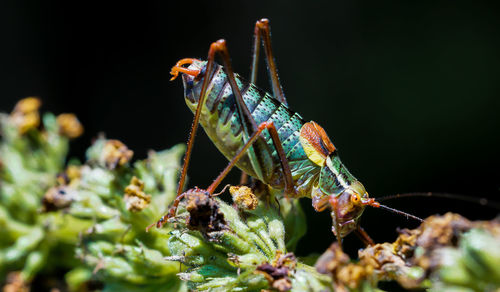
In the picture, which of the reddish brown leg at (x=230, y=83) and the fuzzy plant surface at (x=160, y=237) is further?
the reddish brown leg at (x=230, y=83)

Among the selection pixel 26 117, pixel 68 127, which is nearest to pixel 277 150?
pixel 68 127

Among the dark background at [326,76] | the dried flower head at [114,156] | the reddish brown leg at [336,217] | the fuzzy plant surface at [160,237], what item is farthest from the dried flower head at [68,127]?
the reddish brown leg at [336,217]

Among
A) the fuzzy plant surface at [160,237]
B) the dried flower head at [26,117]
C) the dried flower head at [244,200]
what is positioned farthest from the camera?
the dried flower head at [26,117]

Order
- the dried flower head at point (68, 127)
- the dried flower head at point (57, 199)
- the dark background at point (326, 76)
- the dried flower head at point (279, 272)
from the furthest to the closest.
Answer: the dark background at point (326, 76) < the dried flower head at point (68, 127) < the dried flower head at point (57, 199) < the dried flower head at point (279, 272)

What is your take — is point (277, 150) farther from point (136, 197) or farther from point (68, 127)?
point (68, 127)

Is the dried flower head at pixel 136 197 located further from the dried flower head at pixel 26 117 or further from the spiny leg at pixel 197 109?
the dried flower head at pixel 26 117

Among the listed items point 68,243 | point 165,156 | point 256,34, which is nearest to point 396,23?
point 256,34

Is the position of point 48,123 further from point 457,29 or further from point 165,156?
point 457,29
